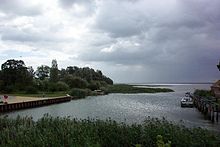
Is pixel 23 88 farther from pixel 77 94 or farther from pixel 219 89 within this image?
pixel 219 89

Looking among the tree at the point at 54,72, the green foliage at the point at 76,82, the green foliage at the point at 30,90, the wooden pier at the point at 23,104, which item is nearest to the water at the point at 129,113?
the wooden pier at the point at 23,104

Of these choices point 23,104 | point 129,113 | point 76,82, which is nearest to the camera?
point 129,113

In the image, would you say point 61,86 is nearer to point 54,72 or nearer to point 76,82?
point 76,82

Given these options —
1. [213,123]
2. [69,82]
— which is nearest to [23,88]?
[69,82]

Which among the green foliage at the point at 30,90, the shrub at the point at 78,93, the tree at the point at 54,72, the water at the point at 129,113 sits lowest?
the water at the point at 129,113

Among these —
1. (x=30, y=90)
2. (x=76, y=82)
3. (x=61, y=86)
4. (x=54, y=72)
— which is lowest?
(x=30, y=90)

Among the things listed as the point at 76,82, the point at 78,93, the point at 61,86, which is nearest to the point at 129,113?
the point at 78,93

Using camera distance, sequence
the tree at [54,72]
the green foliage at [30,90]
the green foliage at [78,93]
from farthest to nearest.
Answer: the tree at [54,72] < the green foliage at [78,93] < the green foliage at [30,90]

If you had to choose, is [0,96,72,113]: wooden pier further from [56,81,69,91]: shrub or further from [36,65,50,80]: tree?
[36,65,50,80]: tree

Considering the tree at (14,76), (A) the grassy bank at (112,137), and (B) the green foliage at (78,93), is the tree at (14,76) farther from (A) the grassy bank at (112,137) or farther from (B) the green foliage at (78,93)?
(A) the grassy bank at (112,137)

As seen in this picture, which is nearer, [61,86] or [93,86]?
[61,86]

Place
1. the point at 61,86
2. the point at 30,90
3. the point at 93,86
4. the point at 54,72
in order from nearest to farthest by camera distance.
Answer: the point at 30,90 → the point at 61,86 → the point at 54,72 → the point at 93,86

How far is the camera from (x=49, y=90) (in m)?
128

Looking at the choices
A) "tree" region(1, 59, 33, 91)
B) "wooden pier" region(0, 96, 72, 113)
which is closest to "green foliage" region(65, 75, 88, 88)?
"tree" region(1, 59, 33, 91)
